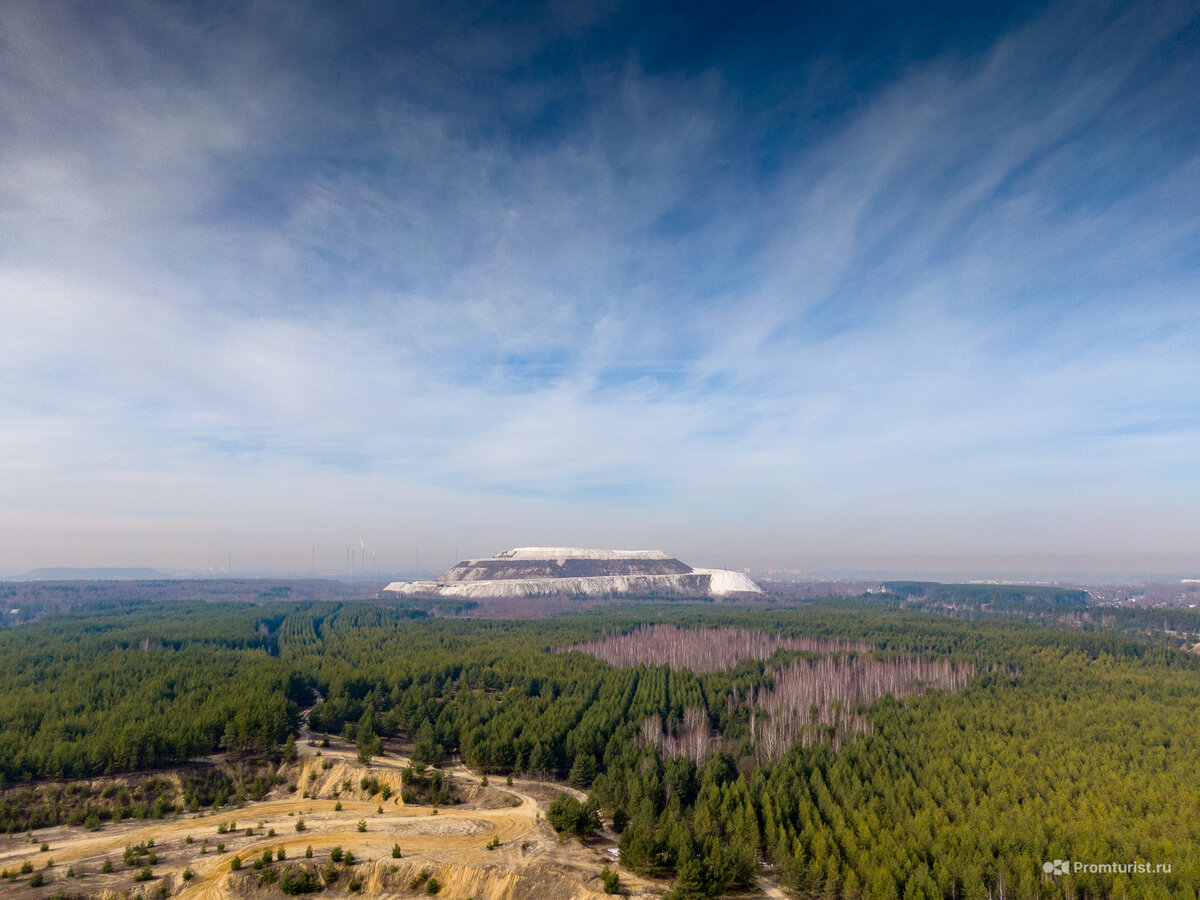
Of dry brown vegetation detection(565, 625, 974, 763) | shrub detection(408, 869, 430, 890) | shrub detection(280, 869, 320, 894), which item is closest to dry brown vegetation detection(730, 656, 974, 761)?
dry brown vegetation detection(565, 625, 974, 763)

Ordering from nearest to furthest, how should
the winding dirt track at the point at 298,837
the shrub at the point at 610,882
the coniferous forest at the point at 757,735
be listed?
1. the shrub at the point at 610,882
2. the coniferous forest at the point at 757,735
3. the winding dirt track at the point at 298,837

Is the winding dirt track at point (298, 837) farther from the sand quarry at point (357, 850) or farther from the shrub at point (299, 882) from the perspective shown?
the shrub at point (299, 882)

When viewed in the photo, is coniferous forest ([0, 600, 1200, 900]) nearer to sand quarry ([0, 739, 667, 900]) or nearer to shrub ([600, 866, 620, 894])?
shrub ([600, 866, 620, 894])

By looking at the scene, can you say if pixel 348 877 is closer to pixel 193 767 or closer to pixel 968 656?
pixel 193 767

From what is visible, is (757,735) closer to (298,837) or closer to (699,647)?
(699,647)

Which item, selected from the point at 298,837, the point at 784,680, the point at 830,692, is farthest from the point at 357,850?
the point at 830,692

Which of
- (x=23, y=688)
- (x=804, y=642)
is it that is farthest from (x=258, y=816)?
(x=804, y=642)

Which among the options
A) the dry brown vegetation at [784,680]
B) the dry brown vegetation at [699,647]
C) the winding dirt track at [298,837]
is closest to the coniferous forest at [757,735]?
the dry brown vegetation at [784,680]
